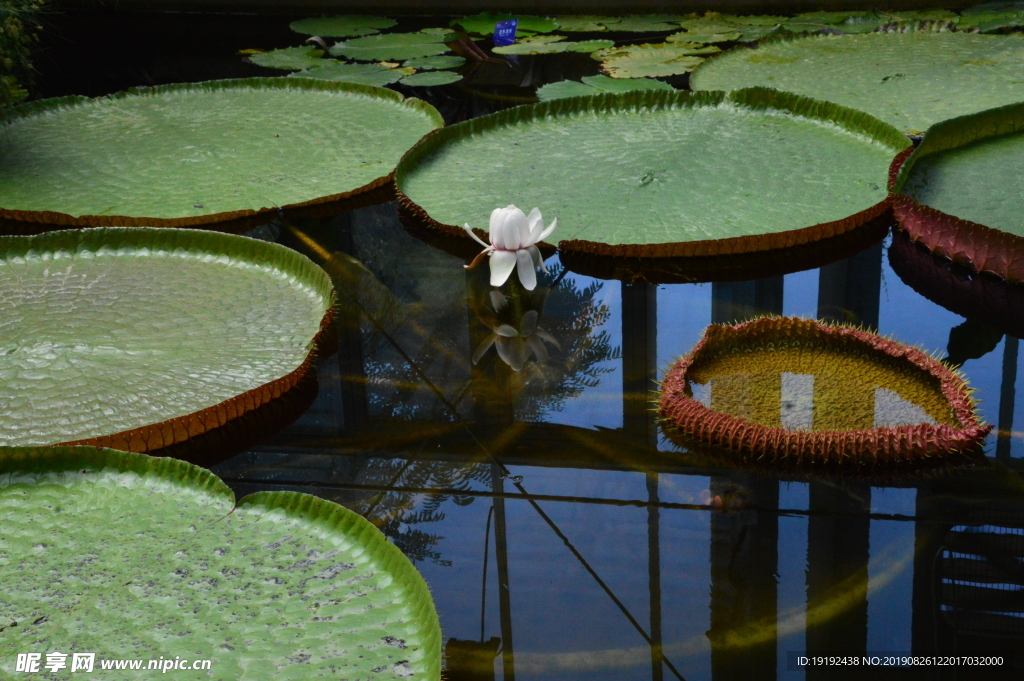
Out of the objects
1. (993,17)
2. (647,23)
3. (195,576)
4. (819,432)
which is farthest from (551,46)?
(195,576)

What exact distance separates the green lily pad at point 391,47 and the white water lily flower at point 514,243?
6.88 ft

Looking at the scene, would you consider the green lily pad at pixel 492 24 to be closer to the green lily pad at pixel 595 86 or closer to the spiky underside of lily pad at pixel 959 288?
the green lily pad at pixel 595 86

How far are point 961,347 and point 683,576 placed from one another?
823 mm

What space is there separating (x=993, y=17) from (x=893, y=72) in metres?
1.05

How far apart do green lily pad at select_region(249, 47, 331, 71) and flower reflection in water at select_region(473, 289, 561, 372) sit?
211 cm

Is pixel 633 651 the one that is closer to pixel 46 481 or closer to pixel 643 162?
pixel 46 481

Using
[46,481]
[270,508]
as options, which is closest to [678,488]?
[270,508]

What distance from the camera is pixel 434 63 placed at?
3.55 metres

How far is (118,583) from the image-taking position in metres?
1.06

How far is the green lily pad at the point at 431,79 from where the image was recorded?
3206 millimetres

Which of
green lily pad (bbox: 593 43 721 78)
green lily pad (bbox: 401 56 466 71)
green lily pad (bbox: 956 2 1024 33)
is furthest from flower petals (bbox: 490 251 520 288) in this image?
green lily pad (bbox: 956 2 1024 33)

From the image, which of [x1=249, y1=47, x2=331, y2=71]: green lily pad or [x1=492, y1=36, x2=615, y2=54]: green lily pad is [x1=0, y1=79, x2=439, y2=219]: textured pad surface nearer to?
[x1=249, y1=47, x2=331, y2=71]: green lily pad

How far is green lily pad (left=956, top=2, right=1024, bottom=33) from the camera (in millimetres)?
3400

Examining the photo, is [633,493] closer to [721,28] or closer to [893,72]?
[893,72]
